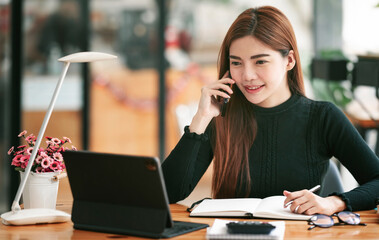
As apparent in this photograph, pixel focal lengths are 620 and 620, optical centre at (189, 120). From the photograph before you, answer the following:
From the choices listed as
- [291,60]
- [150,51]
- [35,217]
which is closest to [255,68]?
[291,60]

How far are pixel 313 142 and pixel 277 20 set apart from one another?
45 centimetres

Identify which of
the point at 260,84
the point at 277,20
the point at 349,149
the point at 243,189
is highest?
the point at 277,20

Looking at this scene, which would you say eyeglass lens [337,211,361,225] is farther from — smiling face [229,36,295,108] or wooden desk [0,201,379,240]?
smiling face [229,36,295,108]

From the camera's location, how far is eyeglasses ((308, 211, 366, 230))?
1647 millimetres

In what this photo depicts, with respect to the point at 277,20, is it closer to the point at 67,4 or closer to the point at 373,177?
the point at 373,177

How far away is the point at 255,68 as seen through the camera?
2.10m

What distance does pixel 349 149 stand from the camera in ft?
6.93

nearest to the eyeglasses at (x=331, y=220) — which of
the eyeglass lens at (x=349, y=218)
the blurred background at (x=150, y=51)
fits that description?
the eyeglass lens at (x=349, y=218)

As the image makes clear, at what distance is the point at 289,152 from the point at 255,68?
34 centimetres

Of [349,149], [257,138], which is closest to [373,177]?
[349,149]

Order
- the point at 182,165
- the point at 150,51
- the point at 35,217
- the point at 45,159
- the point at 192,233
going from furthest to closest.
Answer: the point at 150,51 < the point at 182,165 < the point at 45,159 < the point at 35,217 < the point at 192,233

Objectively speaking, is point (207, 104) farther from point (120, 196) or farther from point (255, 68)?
point (120, 196)

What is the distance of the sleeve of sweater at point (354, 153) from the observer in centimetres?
194

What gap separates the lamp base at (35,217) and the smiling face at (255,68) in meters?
0.76
